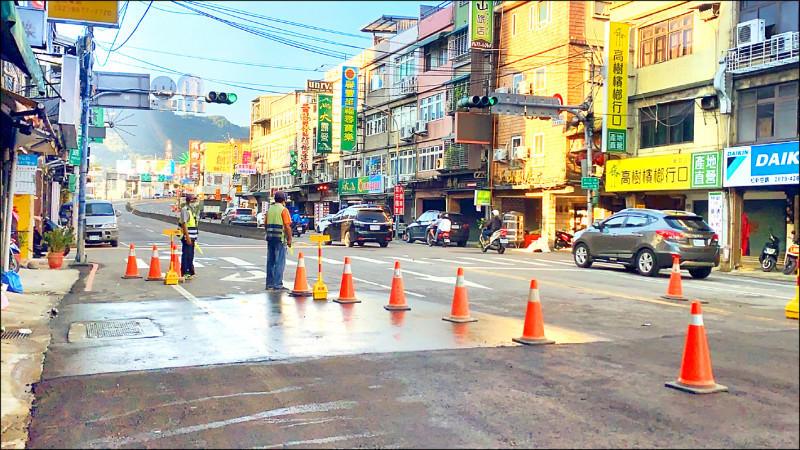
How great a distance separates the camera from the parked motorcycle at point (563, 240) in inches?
1256

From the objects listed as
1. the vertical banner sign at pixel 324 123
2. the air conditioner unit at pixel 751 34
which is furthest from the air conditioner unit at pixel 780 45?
the vertical banner sign at pixel 324 123

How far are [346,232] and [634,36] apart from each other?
1433 centimetres

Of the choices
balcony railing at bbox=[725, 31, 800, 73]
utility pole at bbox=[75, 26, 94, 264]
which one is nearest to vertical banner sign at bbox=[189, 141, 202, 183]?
utility pole at bbox=[75, 26, 94, 264]

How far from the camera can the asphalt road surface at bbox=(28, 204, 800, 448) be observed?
4855 millimetres

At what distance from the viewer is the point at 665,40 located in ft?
85.5

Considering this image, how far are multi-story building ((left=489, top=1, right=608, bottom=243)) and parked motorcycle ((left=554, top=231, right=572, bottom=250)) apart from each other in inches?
53.4

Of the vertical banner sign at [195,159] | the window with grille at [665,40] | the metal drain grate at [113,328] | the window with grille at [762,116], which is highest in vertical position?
the vertical banner sign at [195,159]

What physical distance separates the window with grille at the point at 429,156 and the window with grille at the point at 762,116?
70.5 feet

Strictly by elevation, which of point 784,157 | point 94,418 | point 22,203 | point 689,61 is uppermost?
point 689,61

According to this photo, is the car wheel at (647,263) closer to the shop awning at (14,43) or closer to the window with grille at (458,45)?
the shop awning at (14,43)

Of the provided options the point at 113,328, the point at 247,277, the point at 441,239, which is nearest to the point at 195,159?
the point at 441,239

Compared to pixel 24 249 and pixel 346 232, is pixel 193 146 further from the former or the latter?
pixel 24 249

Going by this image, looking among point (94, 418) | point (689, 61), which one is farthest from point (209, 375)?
point (689, 61)

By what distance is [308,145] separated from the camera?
68.8 meters
